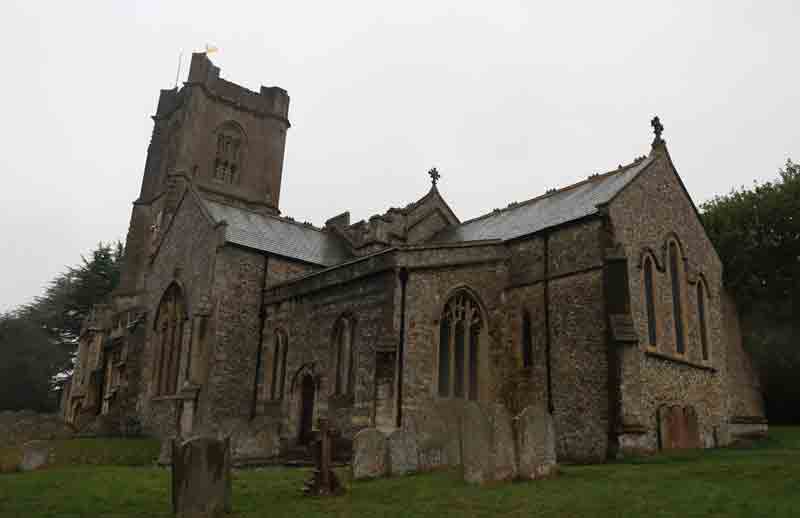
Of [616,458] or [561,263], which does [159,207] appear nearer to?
[561,263]

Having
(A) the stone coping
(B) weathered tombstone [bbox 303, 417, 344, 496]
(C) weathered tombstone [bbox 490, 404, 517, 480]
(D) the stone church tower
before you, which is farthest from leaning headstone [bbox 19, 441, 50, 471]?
(D) the stone church tower

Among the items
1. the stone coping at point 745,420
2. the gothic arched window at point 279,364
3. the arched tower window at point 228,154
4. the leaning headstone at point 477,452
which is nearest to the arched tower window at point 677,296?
the stone coping at point 745,420

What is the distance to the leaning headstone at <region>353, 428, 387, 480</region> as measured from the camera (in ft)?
45.2

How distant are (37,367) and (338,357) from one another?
37965 millimetres

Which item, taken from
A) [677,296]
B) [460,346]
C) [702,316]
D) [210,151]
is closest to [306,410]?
[460,346]

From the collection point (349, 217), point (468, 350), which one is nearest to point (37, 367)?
point (349, 217)

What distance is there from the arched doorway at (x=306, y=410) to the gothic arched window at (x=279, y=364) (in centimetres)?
115

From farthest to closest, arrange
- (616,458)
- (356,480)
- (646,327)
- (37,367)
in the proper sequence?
(37,367)
(646,327)
(616,458)
(356,480)

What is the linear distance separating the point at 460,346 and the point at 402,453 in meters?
6.22

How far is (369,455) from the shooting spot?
548 inches

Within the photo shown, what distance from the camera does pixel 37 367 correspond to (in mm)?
48844

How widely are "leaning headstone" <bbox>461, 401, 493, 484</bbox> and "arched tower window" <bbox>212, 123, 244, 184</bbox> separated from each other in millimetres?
36553

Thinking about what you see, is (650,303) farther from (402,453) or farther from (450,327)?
(402,453)

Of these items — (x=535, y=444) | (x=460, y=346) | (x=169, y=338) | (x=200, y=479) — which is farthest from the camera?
(x=169, y=338)
